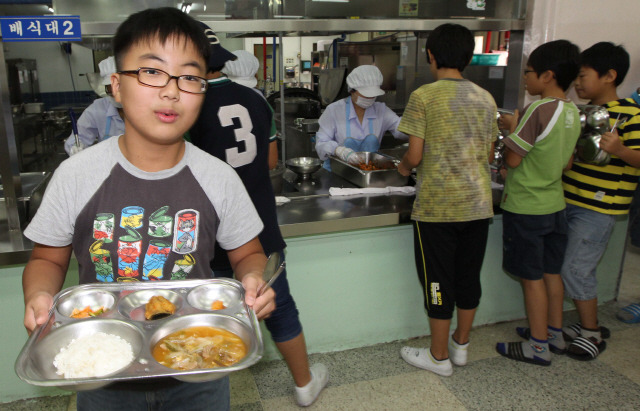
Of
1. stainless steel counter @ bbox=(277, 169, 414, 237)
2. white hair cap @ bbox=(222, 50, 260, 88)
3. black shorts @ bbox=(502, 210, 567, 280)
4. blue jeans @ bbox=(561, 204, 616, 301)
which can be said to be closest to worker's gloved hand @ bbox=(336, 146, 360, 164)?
stainless steel counter @ bbox=(277, 169, 414, 237)

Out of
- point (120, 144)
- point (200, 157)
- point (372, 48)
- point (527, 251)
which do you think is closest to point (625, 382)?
point (527, 251)

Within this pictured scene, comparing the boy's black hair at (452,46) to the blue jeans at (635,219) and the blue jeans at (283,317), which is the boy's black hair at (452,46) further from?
the blue jeans at (635,219)

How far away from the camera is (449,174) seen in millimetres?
2227

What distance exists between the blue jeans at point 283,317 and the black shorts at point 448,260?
694 millimetres

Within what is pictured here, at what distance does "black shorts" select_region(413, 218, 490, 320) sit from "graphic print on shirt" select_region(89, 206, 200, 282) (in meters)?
1.39

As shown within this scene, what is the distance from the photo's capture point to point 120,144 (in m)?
1.24

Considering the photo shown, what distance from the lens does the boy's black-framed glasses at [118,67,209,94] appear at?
1116 mm

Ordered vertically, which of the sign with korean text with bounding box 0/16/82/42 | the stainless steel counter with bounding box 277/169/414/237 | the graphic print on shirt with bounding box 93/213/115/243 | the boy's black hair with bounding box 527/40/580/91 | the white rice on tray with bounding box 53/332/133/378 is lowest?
the stainless steel counter with bounding box 277/169/414/237

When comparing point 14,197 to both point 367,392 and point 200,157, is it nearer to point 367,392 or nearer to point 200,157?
point 200,157

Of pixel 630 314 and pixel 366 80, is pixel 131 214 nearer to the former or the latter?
pixel 366 80

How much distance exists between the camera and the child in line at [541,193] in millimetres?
2330

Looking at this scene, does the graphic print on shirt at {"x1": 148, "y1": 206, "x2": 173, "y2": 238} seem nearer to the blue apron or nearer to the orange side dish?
the orange side dish

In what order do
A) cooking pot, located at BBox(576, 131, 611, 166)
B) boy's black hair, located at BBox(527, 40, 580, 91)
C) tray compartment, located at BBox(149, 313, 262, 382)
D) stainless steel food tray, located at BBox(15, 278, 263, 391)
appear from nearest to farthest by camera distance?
stainless steel food tray, located at BBox(15, 278, 263, 391) < tray compartment, located at BBox(149, 313, 262, 382) < boy's black hair, located at BBox(527, 40, 580, 91) < cooking pot, located at BBox(576, 131, 611, 166)

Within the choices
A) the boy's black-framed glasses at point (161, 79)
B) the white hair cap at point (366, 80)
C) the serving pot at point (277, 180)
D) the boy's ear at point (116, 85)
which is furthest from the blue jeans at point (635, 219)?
the boy's ear at point (116, 85)
